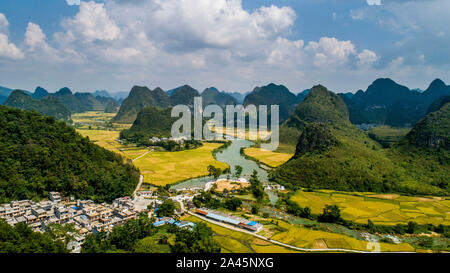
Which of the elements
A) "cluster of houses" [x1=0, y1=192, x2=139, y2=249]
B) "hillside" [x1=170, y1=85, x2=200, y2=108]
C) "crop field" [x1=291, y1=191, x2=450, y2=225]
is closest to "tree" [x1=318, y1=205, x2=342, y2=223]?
"crop field" [x1=291, y1=191, x2=450, y2=225]

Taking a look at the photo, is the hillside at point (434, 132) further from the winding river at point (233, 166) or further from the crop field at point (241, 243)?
the crop field at point (241, 243)

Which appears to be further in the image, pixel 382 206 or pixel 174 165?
pixel 174 165

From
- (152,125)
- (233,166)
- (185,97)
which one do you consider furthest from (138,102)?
(233,166)

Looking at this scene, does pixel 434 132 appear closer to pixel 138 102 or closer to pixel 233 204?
pixel 233 204

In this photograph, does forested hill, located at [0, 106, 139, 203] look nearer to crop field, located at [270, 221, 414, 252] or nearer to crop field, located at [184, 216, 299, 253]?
crop field, located at [184, 216, 299, 253]

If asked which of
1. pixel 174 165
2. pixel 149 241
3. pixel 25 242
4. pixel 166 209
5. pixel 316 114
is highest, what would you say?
pixel 316 114

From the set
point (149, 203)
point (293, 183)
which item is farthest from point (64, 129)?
point (293, 183)
